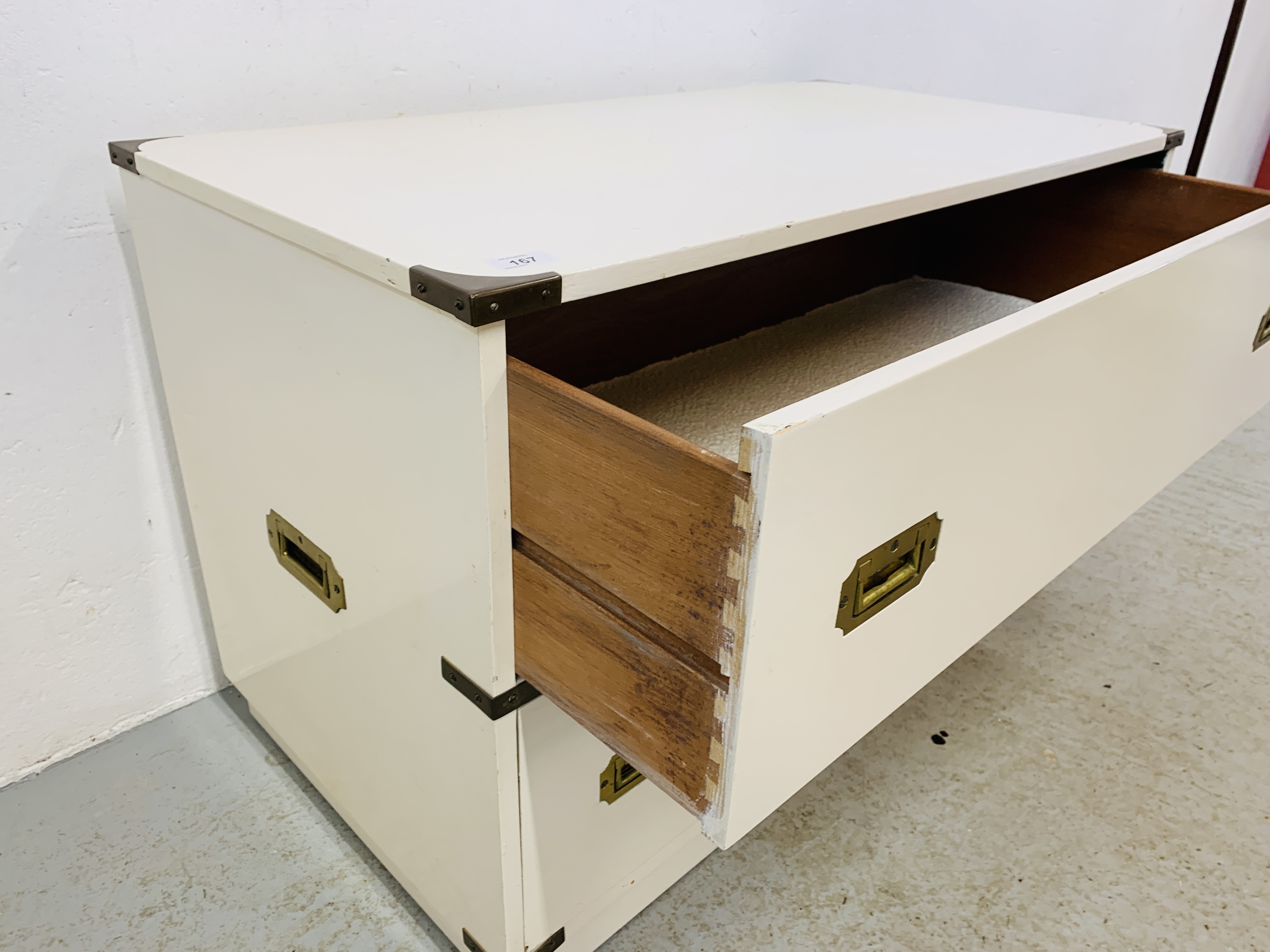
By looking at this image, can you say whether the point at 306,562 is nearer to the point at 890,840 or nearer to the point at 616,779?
the point at 616,779

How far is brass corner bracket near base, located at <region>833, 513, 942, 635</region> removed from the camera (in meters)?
0.52

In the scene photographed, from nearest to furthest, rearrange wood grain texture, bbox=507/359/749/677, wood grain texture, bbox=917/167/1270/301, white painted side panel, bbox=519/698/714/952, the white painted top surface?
wood grain texture, bbox=507/359/749/677, the white painted top surface, white painted side panel, bbox=519/698/714/952, wood grain texture, bbox=917/167/1270/301

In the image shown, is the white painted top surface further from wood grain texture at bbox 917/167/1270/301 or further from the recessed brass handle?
the recessed brass handle

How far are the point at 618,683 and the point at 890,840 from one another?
0.61m

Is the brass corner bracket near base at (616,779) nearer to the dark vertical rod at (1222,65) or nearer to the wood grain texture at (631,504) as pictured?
the wood grain texture at (631,504)

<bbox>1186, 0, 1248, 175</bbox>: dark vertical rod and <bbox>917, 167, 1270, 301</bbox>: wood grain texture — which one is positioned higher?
<bbox>1186, 0, 1248, 175</bbox>: dark vertical rod

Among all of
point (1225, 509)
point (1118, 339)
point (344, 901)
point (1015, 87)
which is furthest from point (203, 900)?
point (1015, 87)

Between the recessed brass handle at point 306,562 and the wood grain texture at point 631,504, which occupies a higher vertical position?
the wood grain texture at point 631,504

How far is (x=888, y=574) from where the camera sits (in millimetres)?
551

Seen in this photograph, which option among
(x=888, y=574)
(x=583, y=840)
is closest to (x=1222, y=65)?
(x=888, y=574)

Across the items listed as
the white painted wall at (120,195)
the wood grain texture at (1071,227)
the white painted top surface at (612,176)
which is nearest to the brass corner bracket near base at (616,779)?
the white painted top surface at (612,176)

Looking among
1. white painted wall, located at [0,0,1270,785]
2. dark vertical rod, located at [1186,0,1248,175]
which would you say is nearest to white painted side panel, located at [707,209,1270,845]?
white painted wall, located at [0,0,1270,785]

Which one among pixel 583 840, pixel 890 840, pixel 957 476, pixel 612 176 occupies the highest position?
pixel 612 176

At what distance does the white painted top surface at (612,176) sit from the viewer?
0.57 meters
